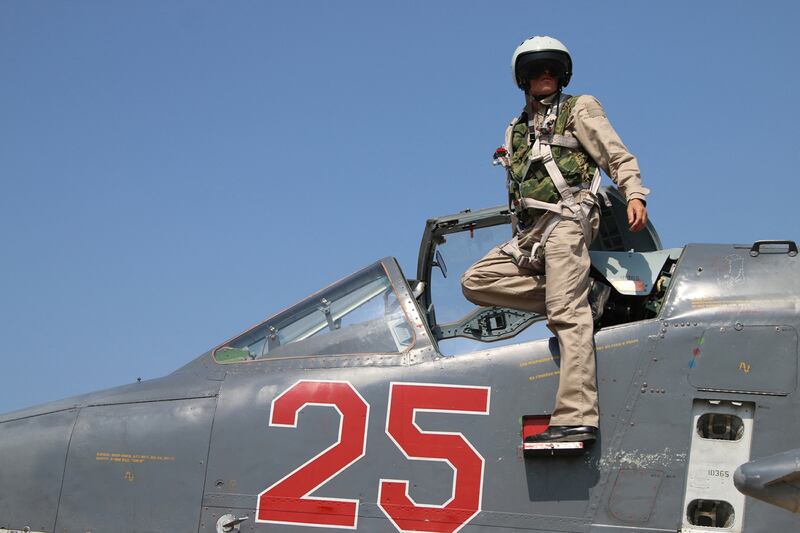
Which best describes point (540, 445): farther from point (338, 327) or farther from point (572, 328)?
point (338, 327)

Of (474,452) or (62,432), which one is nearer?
(474,452)

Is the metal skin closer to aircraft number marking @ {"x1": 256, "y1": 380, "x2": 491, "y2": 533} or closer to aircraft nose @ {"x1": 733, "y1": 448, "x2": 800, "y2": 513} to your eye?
aircraft number marking @ {"x1": 256, "y1": 380, "x2": 491, "y2": 533}

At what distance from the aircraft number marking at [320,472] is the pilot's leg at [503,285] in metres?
1.21

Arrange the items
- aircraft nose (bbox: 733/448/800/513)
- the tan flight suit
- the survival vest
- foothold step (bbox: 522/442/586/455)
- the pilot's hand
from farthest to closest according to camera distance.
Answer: the survival vest → the pilot's hand → the tan flight suit → foothold step (bbox: 522/442/586/455) → aircraft nose (bbox: 733/448/800/513)

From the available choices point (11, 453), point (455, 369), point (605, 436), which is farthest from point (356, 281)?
point (11, 453)

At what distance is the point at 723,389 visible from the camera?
236 inches

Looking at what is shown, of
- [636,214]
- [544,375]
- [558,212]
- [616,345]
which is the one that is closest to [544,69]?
[558,212]

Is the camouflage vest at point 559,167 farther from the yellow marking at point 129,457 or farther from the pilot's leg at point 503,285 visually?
the yellow marking at point 129,457

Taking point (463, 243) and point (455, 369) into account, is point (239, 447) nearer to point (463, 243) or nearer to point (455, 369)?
point (455, 369)

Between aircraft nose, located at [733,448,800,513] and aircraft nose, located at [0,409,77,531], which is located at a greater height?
aircraft nose, located at [733,448,800,513]

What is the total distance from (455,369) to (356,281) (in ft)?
4.27

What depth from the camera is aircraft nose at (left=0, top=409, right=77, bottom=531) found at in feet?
20.9

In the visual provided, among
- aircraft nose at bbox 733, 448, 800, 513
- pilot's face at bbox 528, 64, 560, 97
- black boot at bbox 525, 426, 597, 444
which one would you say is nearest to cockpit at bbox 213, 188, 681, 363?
black boot at bbox 525, 426, 597, 444

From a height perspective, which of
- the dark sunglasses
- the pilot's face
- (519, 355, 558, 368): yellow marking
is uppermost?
the dark sunglasses
